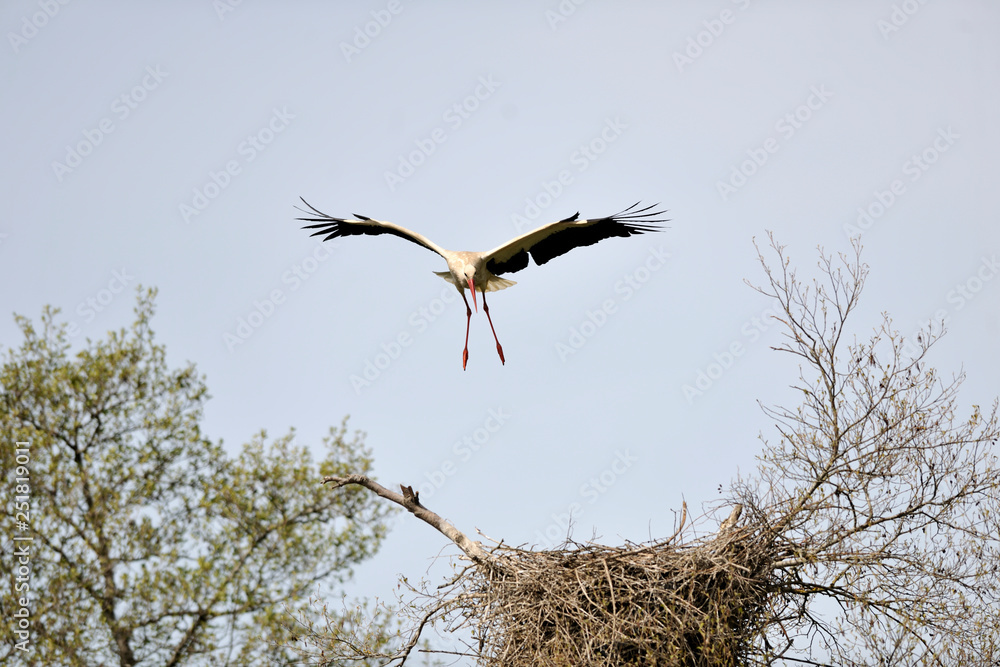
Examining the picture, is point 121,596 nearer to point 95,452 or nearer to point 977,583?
point 95,452

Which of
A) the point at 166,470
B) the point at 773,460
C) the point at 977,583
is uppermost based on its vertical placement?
the point at 166,470

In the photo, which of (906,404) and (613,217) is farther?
(613,217)

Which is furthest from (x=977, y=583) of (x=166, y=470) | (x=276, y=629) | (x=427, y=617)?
(x=166, y=470)

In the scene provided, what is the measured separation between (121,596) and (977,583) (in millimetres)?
11320

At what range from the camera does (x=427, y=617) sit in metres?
7.66

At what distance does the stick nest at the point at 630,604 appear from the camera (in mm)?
6703

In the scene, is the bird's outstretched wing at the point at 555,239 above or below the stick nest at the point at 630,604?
above

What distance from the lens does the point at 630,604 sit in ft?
22.4

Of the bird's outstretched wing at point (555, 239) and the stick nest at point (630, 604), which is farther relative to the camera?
the bird's outstretched wing at point (555, 239)
